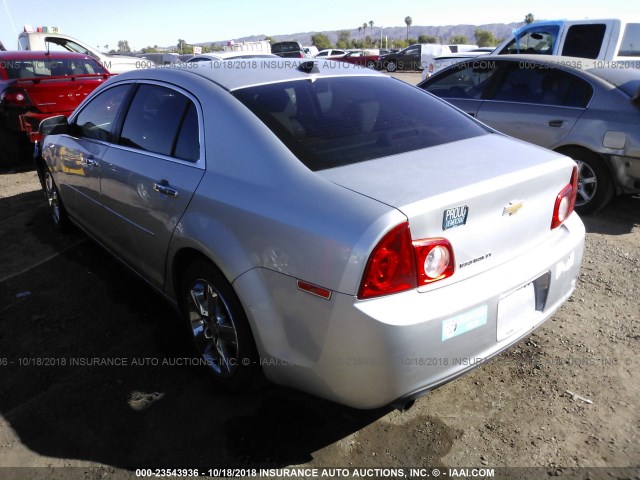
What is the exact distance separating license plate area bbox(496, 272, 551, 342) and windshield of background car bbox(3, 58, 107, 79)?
842 cm

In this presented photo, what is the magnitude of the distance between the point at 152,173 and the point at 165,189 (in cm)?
21

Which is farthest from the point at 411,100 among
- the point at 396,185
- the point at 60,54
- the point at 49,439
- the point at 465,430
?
the point at 60,54

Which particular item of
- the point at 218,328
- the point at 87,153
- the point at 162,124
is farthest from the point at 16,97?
the point at 218,328

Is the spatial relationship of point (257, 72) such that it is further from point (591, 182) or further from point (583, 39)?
point (583, 39)

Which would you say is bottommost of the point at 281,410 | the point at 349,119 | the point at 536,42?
the point at 281,410

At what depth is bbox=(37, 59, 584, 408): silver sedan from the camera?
1.97 meters

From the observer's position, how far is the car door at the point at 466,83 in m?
5.93

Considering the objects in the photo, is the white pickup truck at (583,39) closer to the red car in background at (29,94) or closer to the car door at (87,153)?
the car door at (87,153)

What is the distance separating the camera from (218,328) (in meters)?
2.71

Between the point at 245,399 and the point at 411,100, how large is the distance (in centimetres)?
198

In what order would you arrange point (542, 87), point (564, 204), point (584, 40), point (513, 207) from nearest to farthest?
point (513, 207) → point (564, 204) → point (542, 87) → point (584, 40)

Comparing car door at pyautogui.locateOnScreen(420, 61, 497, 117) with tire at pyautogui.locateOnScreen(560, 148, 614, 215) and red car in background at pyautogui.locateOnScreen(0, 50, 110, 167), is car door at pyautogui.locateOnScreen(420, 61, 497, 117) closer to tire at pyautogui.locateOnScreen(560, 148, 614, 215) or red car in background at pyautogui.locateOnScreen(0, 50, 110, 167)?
tire at pyautogui.locateOnScreen(560, 148, 614, 215)

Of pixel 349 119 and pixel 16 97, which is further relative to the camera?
pixel 16 97

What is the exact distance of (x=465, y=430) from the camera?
2.50 metres
